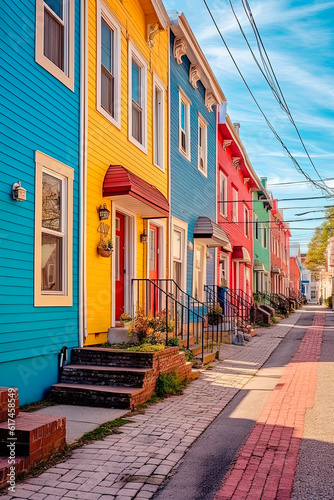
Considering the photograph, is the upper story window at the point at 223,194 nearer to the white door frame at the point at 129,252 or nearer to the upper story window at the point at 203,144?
the upper story window at the point at 203,144

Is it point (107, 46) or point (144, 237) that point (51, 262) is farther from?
point (107, 46)

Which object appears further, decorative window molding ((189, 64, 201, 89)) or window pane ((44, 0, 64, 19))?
decorative window molding ((189, 64, 201, 89))

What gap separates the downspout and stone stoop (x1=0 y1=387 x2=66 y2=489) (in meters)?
3.25

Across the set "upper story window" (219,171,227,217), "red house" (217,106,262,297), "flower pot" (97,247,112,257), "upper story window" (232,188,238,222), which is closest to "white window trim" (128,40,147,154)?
"flower pot" (97,247,112,257)

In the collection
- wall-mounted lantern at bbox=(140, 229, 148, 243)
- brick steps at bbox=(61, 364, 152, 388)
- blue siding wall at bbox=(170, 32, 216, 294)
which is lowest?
brick steps at bbox=(61, 364, 152, 388)

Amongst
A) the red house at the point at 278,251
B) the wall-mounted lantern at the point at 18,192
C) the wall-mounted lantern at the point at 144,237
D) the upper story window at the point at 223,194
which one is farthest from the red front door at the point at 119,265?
the red house at the point at 278,251

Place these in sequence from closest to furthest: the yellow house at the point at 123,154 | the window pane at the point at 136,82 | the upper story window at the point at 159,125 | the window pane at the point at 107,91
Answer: the yellow house at the point at 123,154 → the window pane at the point at 107,91 → the window pane at the point at 136,82 → the upper story window at the point at 159,125

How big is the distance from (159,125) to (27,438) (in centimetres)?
919

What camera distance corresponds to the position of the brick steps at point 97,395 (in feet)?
22.7

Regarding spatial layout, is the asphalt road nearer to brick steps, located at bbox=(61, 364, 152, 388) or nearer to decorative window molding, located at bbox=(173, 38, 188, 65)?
brick steps, located at bbox=(61, 364, 152, 388)

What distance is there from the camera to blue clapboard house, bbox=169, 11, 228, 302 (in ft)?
44.1

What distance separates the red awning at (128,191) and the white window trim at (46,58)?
1.65 meters

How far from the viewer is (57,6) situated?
7930mm

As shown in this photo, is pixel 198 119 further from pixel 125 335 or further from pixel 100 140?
pixel 125 335
